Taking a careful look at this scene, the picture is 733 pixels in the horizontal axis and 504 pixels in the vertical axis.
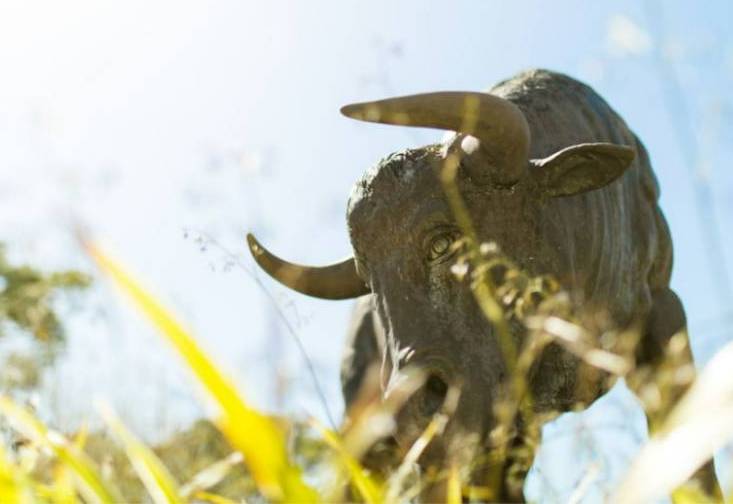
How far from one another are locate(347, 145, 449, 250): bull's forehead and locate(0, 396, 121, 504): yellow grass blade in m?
3.07

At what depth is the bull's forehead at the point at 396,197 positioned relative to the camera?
4.47 metres

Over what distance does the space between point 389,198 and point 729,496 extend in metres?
3.43

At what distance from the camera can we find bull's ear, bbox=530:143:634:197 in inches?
173

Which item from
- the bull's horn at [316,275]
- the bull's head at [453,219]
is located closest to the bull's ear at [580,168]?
the bull's head at [453,219]

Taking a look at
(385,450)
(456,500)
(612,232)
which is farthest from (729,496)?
(385,450)

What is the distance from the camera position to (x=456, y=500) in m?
1.62

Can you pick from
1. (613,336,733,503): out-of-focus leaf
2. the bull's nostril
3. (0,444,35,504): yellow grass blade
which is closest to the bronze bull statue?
the bull's nostril

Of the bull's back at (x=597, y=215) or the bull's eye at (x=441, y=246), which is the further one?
the bull's back at (x=597, y=215)

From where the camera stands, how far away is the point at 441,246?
440cm

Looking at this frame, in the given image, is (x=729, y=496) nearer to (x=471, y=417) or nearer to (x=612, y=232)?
(x=471, y=417)

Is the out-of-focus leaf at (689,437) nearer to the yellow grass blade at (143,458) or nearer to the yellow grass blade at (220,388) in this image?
the yellow grass blade at (220,388)

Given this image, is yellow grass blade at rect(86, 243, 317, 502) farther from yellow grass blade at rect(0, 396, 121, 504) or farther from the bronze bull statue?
the bronze bull statue

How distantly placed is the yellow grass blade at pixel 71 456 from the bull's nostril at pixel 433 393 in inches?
97.7

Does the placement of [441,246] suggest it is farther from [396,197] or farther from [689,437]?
[689,437]
